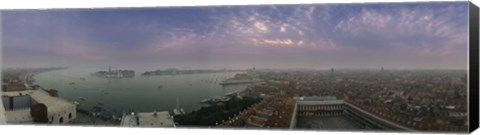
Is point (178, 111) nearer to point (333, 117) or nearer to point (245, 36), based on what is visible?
point (245, 36)

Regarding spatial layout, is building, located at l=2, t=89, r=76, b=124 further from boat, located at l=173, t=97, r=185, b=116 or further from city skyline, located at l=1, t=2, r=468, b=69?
boat, located at l=173, t=97, r=185, b=116

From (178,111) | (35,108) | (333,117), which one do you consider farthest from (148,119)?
(333,117)

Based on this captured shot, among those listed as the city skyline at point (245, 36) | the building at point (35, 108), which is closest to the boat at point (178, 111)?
the city skyline at point (245, 36)

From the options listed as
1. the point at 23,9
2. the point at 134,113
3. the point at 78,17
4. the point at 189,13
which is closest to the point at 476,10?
the point at 189,13

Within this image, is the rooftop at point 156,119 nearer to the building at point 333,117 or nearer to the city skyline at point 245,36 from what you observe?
the city skyline at point 245,36

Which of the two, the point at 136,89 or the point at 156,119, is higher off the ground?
the point at 136,89
